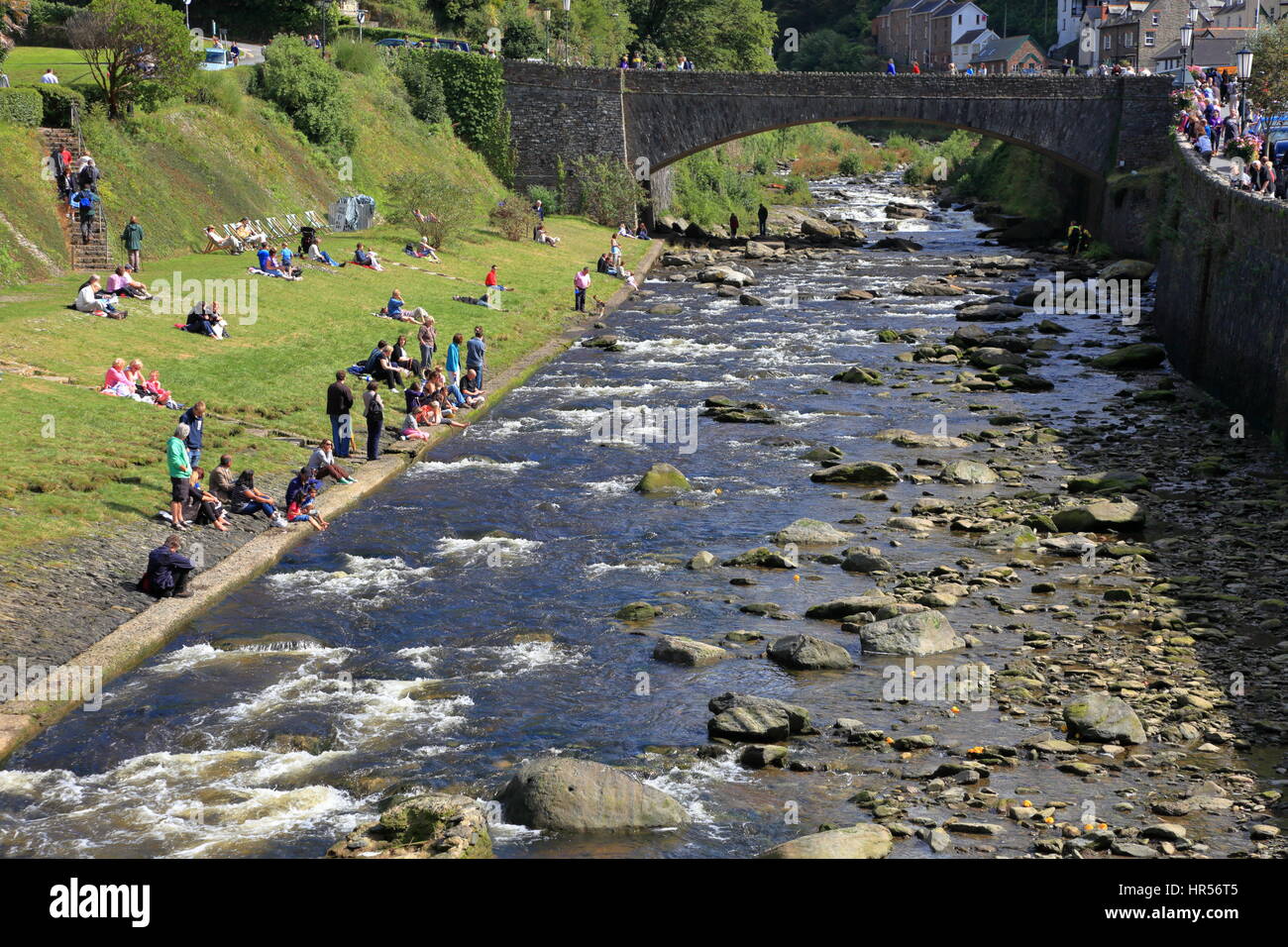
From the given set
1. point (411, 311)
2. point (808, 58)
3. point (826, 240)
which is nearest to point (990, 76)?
point (826, 240)

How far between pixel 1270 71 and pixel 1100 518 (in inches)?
1775

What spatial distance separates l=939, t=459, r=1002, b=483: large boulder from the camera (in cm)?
3167

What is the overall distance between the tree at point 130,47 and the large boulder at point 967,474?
31736 mm

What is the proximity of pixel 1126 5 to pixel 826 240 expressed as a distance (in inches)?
2457

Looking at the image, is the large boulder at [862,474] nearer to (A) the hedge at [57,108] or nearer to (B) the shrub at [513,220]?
(A) the hedge at [57,108]

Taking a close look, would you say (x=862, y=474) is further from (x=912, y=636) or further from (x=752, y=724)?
(x=752, y=724)

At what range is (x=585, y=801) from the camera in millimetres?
16453

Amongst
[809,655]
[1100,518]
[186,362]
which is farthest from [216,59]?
[809,655]

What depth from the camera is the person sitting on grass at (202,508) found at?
1027 inches

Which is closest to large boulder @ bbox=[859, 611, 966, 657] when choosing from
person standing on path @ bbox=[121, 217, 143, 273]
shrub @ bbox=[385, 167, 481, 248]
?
person standing on path @ bbox=[121, 217, 143, 273]

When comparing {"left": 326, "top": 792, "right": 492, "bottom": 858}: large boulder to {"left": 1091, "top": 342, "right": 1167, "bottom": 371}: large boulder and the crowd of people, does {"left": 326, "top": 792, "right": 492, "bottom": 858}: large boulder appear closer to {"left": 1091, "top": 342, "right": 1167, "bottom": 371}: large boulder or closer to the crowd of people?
the crowd of people

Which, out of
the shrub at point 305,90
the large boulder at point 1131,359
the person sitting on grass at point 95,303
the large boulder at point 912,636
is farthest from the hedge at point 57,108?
the large boulder at point 912,636

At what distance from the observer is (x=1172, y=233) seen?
48844mm
